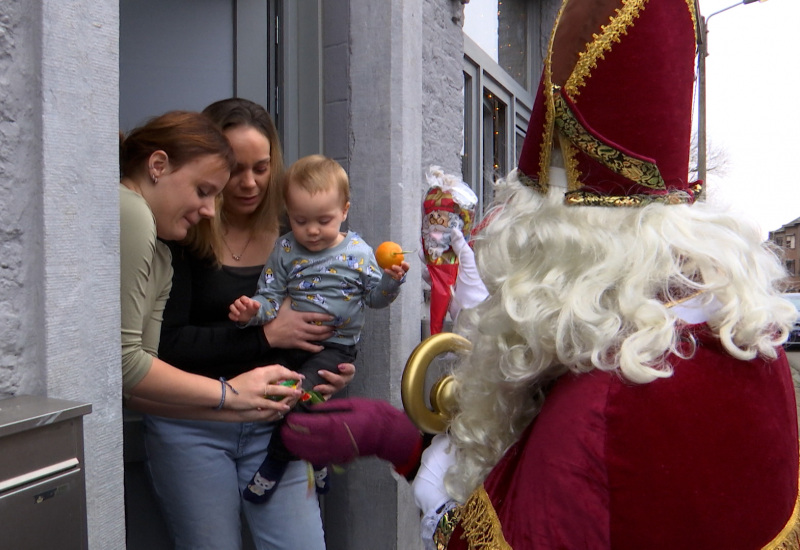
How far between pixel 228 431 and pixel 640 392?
4.53ft

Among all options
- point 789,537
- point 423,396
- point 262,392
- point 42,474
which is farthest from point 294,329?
point 789,537

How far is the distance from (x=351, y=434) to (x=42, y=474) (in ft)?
1.95

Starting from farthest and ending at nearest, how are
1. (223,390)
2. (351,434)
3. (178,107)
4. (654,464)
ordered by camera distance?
(178,107) < (223,390) < (351,434) < (654,464)

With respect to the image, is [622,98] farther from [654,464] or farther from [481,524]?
[481,524]

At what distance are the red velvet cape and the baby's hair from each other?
4.46 feet

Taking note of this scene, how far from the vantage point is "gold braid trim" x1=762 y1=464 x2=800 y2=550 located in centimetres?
118

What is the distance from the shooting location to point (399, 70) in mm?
3146

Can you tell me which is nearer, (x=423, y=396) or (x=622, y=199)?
(x=622, y=199)

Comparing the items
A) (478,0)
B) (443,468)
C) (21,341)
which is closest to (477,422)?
(443,468)

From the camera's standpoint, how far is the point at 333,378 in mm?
2250

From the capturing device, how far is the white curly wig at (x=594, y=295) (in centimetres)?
113

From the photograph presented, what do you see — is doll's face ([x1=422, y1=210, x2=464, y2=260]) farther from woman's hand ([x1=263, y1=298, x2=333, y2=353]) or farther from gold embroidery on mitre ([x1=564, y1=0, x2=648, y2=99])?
gold embroidery on mitre ([x1=564, y1=0, x2=648, y2=99])

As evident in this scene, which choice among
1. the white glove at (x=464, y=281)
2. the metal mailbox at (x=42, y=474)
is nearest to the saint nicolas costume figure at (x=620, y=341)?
the metal mailbox at (x=42, y=474)

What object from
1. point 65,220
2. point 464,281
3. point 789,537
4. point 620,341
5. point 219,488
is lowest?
point 219,488
